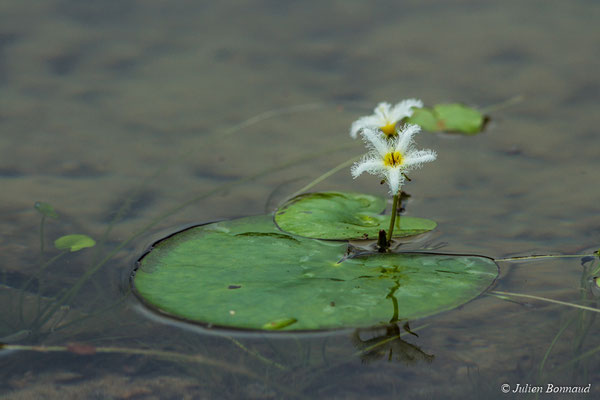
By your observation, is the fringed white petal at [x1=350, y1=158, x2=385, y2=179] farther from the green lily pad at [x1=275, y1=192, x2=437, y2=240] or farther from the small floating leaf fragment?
the small floating leaf fragment

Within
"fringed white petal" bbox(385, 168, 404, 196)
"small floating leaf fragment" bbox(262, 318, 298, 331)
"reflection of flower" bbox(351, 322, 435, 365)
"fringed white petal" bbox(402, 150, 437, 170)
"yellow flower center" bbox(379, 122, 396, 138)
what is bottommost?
"reflection of flower" bbox(351, 322, 435, 365)

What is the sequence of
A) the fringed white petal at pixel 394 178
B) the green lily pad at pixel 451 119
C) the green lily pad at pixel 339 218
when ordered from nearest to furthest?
the fringed white petal at pixel 394 178 < the green lily pad at pixel 339 218 < the green lily pad at pixel 451 119

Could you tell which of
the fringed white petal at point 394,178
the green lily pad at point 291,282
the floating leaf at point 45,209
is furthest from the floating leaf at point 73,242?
the fringed white petal at point 394,178

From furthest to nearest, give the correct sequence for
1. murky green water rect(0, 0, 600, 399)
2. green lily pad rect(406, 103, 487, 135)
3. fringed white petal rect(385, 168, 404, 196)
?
green lily pad rect(406, 103, 487, 135)
fringed white petal rect(385, 168, 404, 196)
murky green water rect(0, 0, 600, 399)

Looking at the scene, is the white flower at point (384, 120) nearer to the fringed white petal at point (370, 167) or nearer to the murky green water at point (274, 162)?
the fringed white petal at point (370, 167)

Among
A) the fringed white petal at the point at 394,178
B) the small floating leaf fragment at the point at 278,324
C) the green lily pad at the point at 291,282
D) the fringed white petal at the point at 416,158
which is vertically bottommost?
the small floating leaf fragment at the point at 278,324

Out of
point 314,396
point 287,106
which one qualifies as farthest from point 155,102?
point 314,396

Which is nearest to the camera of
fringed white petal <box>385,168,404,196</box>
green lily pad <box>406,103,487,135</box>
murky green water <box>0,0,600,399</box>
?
murky green water <box>0,0,600,399</box>

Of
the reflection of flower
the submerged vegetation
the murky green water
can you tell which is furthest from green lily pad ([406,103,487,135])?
the reflection of flower
